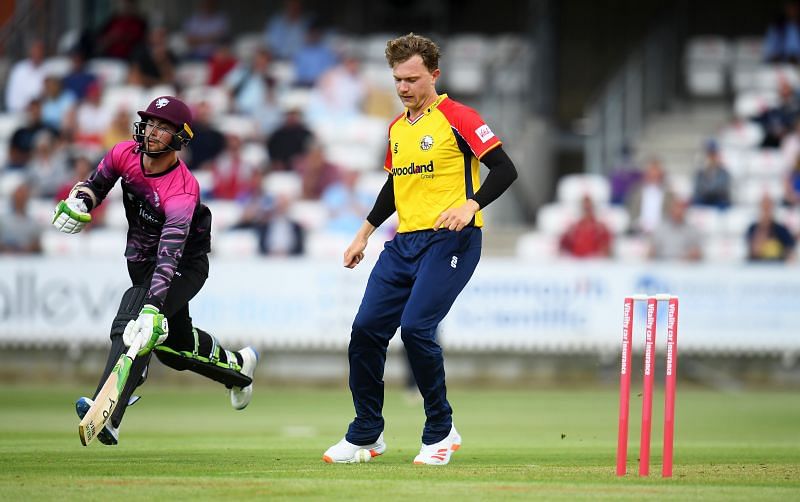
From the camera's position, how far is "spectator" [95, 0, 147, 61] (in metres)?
23.7

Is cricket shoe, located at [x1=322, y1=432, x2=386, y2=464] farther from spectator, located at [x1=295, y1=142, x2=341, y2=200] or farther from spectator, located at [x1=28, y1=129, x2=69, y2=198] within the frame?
spectator, located at [x1=28, y1=129, x2=69, y2=198]

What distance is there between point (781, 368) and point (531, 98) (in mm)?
6960

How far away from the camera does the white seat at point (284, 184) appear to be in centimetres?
2033

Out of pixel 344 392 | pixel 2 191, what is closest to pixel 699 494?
pixel 344 392

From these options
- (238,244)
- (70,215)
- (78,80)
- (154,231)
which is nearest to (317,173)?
(238,244)

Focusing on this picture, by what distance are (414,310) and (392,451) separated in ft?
6.19

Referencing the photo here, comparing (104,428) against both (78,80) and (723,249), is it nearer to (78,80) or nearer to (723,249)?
(723,249)

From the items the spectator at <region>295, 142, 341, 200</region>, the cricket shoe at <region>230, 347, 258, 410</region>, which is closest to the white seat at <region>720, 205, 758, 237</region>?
the spectator at <region>295, 142, 341, 200</region>

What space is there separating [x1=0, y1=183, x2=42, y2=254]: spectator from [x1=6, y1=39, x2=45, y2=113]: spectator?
4029 mm

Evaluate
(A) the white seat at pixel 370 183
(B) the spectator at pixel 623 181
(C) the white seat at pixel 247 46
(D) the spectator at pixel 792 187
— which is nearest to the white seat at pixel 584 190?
(B) the spectator at pixel 623 181

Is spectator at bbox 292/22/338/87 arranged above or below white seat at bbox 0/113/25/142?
above

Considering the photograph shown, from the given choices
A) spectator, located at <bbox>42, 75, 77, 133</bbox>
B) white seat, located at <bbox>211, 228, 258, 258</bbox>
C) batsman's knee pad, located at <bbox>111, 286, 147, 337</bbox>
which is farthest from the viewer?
spectator, located at <bbox>42, 75, 77, 133</bbox>

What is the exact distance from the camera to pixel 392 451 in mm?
9867

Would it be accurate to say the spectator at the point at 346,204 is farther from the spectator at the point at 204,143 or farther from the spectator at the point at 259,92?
the spectator at the point at 259,92
